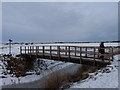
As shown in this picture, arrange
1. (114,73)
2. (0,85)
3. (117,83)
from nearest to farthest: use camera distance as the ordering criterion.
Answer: (117,83) → (114,73) → (0,85)

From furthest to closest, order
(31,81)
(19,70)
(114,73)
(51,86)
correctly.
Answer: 1. (19,70)
2. (31,81)
3. (51,86)
4. (114,73)

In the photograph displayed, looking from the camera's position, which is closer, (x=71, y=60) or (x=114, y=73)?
(x=114, y=73)

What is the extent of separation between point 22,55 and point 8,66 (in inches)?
136

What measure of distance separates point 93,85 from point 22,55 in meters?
15.9

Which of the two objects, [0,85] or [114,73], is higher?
[114,73]

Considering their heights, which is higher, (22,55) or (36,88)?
(22,55)

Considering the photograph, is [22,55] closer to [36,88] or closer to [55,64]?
[55,64]

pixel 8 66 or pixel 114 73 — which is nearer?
pixel 114 73

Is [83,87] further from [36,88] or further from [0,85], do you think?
[0,85]

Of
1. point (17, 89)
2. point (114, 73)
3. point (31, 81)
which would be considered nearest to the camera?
point (114, 73)

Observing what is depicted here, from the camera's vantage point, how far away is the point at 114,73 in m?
10.3

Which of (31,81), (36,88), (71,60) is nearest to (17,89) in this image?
(36,88)

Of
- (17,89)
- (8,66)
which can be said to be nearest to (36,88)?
(17,89)

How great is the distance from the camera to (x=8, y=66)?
20.0m
